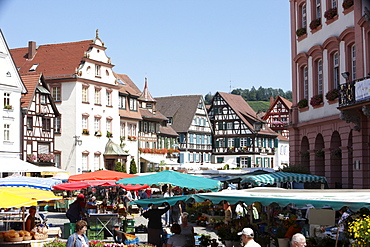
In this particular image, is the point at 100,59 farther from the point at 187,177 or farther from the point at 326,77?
the point at 187,177

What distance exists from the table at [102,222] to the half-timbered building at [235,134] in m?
63.7

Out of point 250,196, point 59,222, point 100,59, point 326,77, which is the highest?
point 100,59

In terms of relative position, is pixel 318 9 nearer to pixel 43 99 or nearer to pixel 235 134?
pixel 43 99

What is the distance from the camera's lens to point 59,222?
2881cm

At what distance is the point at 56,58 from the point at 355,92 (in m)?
39.4

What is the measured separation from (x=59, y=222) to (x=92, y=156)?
29.5m

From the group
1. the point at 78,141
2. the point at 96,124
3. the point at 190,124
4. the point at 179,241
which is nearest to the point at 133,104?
the point at 96,124

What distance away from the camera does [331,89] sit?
30656 millimetres

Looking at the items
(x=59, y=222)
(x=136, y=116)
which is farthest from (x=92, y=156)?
(x=59, y=222)

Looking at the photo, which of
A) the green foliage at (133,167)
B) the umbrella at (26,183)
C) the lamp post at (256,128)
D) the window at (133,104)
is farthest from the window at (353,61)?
the lamp post at (256,128)

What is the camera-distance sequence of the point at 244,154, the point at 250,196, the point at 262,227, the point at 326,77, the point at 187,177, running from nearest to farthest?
the point at 250,196 → the point at 262,227 → the point at 187,177 → the point at 326,77 → the point at 244,154

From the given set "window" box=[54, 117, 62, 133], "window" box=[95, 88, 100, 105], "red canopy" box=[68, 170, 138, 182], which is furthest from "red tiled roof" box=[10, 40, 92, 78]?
"red canopy" box=[68, 170, 138, 182]

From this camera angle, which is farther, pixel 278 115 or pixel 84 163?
pixel 278 115

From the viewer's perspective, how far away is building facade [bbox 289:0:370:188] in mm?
26641
